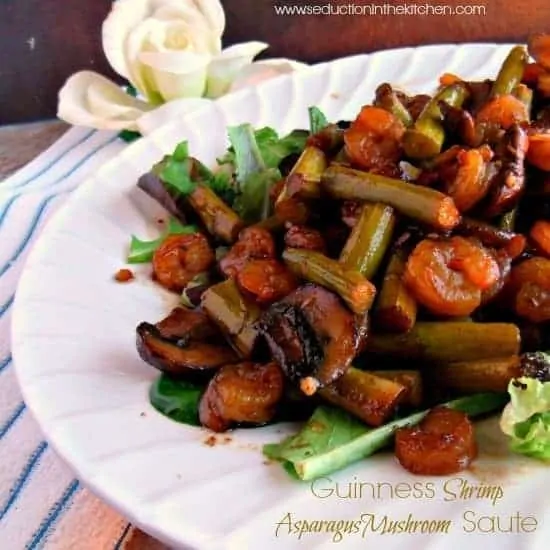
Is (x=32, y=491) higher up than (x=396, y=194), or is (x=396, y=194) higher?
(x=396, y=194)

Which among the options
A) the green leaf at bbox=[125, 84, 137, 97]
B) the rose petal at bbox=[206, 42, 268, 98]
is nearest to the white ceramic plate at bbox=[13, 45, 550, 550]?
the rose petal at bbox=[206, 42, 268, 98]

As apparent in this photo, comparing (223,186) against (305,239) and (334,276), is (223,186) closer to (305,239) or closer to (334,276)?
(305,239)

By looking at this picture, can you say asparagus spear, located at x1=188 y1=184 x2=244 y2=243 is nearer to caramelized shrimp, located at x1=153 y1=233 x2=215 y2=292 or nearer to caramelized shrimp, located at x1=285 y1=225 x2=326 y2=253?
caramelized shrimp, located at x1=153 y1=233 x2=215 y2=292

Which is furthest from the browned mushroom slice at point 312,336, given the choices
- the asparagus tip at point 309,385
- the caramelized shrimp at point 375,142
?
the caramelized shrimp at point 375,142

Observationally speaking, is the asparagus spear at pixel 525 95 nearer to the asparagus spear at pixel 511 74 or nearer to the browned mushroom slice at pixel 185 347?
the asparagus spear at pixel 511 74

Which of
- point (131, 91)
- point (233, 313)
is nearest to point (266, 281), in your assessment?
point (233, 313)

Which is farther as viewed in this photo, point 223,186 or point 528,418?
point 223,186

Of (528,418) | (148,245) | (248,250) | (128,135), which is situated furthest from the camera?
(128,135)
